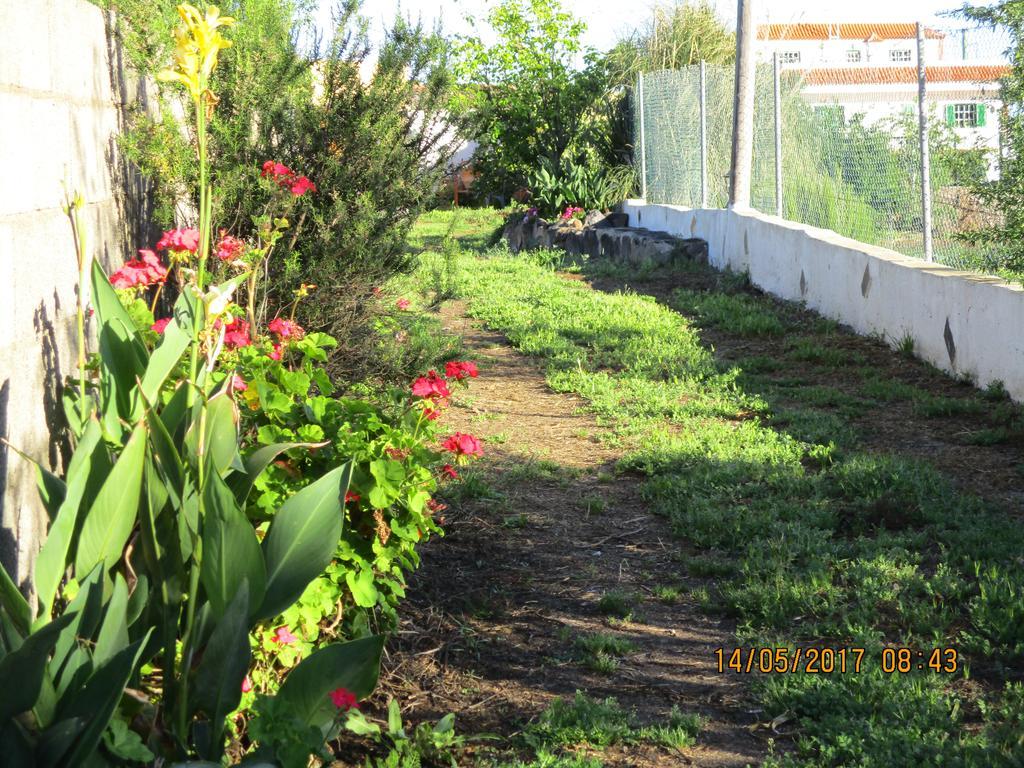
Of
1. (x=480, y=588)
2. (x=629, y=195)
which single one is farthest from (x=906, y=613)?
(x=629, y=195)

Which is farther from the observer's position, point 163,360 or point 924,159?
point 924,159

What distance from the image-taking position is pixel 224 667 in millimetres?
2150

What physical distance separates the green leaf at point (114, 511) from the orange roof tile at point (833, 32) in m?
6.37

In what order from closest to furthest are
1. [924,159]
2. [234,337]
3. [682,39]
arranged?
[234,337] → [924,159] → [682,39]

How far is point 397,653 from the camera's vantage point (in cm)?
331

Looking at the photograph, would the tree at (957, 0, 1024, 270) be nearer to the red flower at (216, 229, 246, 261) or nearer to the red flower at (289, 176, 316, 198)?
the red flower at (289, 176, 316, 198)

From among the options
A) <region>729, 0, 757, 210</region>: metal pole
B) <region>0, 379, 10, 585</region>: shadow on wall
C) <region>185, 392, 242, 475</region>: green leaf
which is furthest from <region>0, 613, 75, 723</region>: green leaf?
<region>729, 0, 757, 210</region>: metal pole

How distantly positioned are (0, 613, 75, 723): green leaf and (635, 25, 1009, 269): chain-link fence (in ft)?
18.7

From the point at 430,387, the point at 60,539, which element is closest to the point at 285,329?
the point at 430,387

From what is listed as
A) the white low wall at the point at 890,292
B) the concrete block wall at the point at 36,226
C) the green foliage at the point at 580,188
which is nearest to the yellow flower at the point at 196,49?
the concrete block wall at the point at 36,226

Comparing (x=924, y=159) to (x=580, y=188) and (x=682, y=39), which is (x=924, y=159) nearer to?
(x=580, y=188)

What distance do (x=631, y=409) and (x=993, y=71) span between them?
2.84 meters

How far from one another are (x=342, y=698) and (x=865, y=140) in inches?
295

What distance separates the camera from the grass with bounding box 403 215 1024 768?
2873 mm
